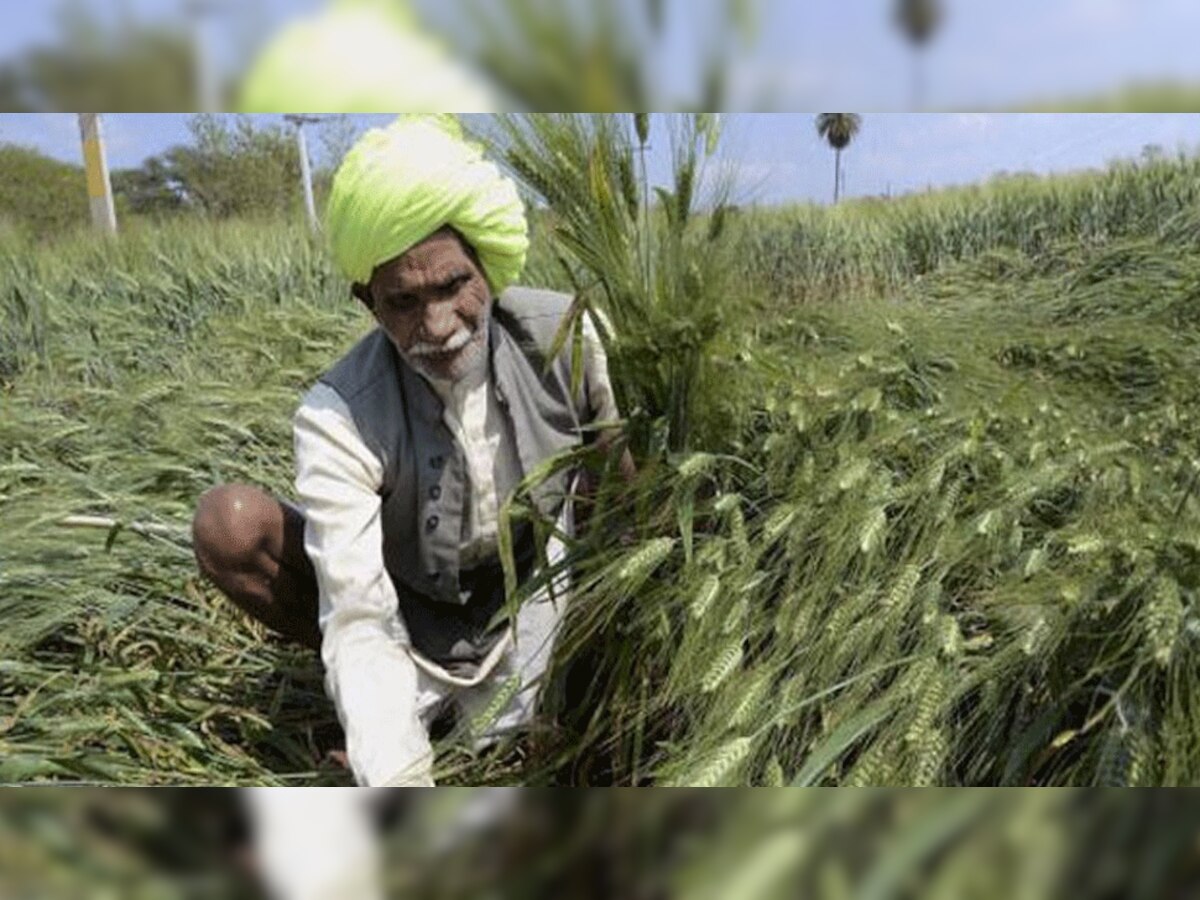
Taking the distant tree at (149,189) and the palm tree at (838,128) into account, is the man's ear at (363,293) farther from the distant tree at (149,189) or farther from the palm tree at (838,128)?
the palm tree at (838,128)

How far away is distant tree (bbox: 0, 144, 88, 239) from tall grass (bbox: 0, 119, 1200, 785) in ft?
0.09

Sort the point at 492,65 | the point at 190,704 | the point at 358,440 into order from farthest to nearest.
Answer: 1. the point at 190,704
2. the point at 358,440
3. the point at 492,65

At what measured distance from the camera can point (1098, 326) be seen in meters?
1.17

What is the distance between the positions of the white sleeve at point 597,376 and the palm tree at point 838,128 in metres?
0.27

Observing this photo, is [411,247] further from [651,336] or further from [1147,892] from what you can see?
[1147,892]

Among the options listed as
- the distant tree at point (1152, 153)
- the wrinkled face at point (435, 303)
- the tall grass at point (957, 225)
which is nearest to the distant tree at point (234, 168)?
the wrinkled face at point (435, 303)

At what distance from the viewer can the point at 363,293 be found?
1213mm

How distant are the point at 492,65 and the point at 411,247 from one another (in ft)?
0.95

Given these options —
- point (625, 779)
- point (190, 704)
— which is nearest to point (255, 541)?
point (190, 704)

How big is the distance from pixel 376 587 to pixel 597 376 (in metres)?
0.33

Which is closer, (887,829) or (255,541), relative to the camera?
(887,829)

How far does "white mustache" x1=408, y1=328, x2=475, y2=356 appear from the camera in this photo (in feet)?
4.03

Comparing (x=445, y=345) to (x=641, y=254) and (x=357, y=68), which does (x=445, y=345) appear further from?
(x=357, y=68)

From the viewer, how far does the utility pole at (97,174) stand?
40.1 inches
